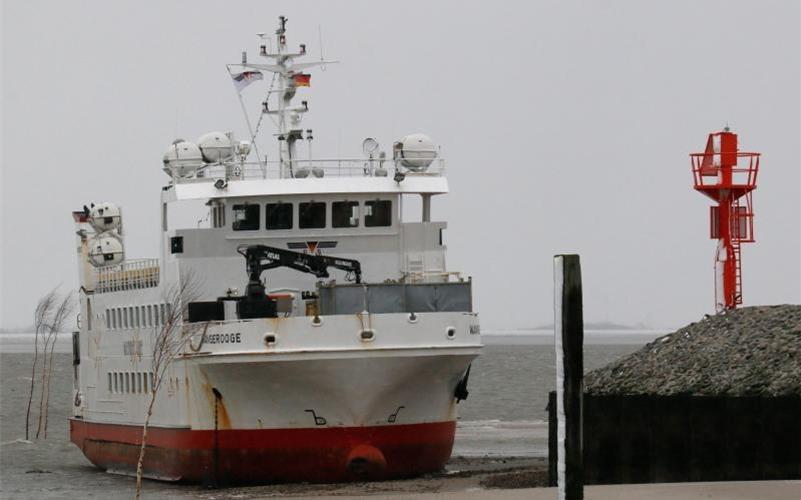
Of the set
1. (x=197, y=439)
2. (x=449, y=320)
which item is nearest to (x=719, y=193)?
(x=449, y=320)

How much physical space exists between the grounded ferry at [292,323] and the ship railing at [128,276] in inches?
4.6

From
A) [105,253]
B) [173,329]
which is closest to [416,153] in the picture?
[173,329]

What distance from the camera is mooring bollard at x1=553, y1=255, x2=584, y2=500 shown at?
2094cm

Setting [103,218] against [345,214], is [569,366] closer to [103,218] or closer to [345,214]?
[345,214]

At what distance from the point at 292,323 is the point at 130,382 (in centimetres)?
878

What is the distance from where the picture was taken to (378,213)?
39.0 metres

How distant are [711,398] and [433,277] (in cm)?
970

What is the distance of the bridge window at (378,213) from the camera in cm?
3891

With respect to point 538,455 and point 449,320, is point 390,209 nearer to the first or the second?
point 449,320

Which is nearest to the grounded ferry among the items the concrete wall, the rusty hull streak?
the rusty hull streak

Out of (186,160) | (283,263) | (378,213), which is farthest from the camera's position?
(186,160)

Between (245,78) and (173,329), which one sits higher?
(245,78)

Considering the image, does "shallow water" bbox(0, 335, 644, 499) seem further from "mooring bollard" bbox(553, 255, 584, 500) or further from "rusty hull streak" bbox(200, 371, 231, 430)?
"mooring bollard" bbox(553, 255, 584, 500)

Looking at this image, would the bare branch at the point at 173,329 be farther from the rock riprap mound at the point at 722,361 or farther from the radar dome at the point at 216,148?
the rock riprap mound at the point at 722,361
